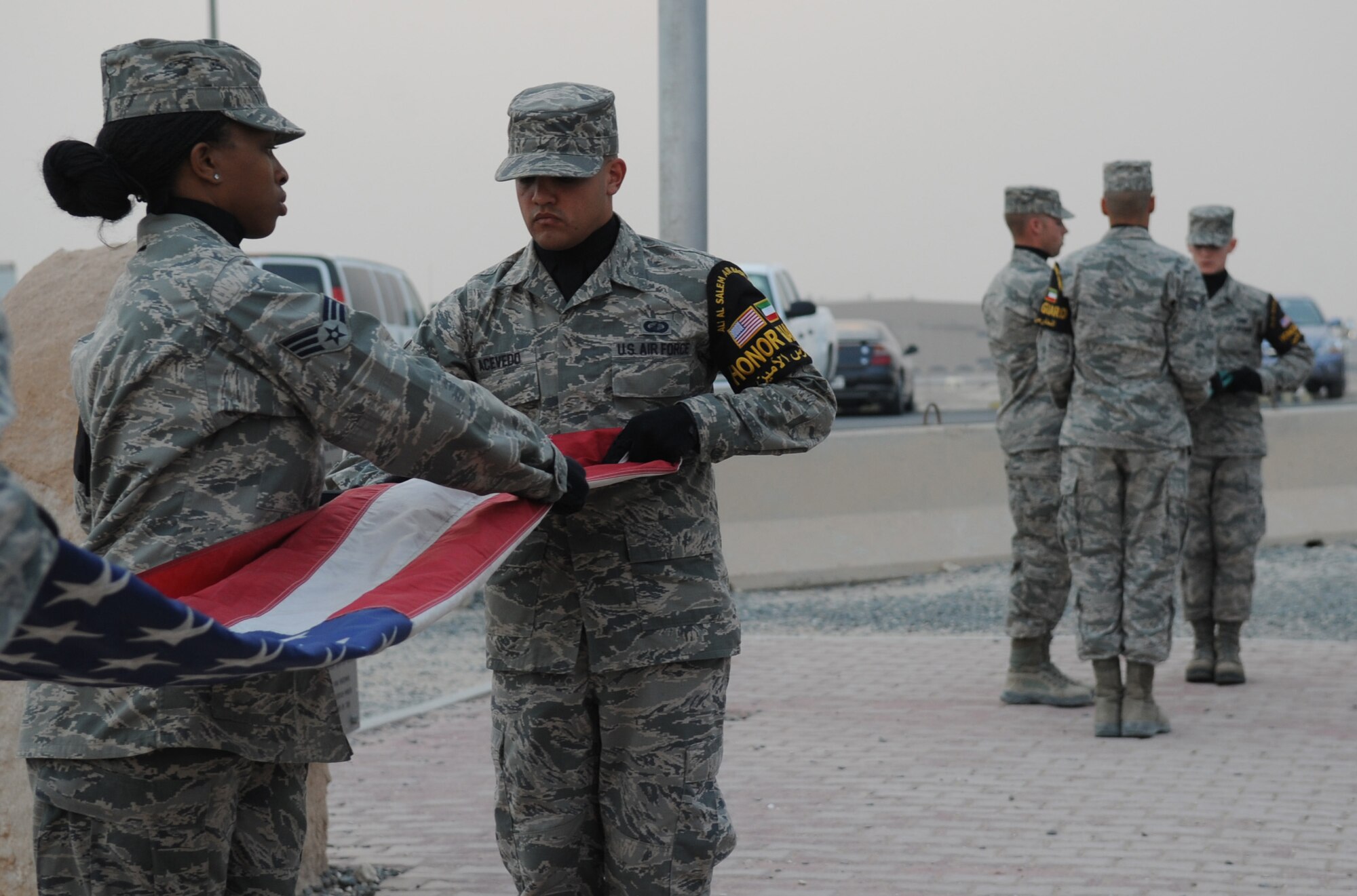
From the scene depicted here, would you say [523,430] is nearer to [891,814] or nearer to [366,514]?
[366,514]

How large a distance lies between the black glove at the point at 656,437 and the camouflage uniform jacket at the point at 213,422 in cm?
82

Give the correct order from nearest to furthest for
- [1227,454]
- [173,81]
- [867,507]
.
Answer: [173,81] → [1227,454] → [867,507]

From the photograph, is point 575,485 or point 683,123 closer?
point 575,485

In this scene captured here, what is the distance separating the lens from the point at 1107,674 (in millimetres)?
7547

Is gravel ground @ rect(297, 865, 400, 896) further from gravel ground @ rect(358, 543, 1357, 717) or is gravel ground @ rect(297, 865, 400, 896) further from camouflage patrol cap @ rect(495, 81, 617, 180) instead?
gravel ground @ rect(358, 543, 1357, 717)

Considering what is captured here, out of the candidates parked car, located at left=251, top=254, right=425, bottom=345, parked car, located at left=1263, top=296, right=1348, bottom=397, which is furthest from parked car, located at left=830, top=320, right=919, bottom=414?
parked car, located at left=251, top=254, right=425, bottom=345

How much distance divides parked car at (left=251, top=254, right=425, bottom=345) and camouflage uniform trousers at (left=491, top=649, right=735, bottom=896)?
14.8m

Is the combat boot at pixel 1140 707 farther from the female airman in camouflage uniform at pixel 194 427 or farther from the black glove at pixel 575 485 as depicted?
the female airman in camouflage uniform at pixel 194 427

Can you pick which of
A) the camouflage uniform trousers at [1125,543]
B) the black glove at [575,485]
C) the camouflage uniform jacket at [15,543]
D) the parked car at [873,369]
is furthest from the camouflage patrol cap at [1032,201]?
the parked car at [873,369]

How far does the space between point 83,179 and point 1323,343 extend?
31.4 m

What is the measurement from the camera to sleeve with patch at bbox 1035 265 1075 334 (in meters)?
7.66

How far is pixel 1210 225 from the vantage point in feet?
29.1

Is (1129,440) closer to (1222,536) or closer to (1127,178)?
(1127,178)

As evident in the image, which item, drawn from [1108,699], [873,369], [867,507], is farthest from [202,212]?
[873,369]
